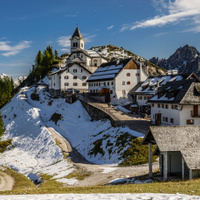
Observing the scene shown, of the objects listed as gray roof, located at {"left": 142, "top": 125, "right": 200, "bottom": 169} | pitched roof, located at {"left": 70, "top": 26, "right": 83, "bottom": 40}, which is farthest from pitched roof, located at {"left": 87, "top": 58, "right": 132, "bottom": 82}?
pitched roof, located at {"left": 70, "top": 26, "right": 83, "bottom": 40}

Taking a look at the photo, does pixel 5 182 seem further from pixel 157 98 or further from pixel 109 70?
pixel 109 70

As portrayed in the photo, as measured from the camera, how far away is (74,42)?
12606 centimetres

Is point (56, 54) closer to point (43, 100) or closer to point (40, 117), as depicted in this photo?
point (43, 100)

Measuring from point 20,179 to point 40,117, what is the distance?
111 feet

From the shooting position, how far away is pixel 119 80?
7119 cm

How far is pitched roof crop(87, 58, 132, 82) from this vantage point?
239ft

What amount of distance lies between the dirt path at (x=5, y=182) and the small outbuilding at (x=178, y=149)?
873 inches

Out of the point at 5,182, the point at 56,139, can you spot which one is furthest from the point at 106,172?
the point at 56,139

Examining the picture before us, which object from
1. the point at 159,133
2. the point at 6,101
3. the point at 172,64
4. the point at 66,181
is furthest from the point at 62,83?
the point at 172,64

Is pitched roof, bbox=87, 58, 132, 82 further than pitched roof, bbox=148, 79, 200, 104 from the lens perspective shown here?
Yes

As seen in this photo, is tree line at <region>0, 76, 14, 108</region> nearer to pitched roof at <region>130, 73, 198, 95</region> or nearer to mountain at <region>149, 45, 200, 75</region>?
pitched roof at <region>130, 73, 198, 95</region>

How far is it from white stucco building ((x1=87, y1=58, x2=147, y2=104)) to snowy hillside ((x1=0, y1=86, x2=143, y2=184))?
10.2m

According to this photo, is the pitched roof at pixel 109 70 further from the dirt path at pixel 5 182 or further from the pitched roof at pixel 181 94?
the dirt path at pixel 5 182

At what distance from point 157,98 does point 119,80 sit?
73.2 ft
